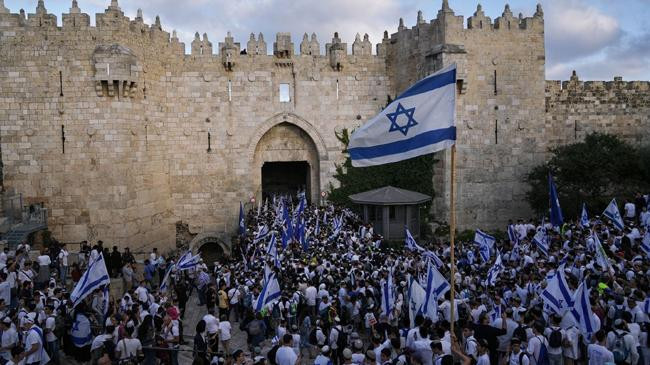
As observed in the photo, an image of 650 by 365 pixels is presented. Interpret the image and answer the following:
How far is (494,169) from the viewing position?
2525cm

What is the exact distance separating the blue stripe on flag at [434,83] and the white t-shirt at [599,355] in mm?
4440

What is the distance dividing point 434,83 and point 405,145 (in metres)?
1.01

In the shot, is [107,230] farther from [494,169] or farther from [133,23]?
[494,169]

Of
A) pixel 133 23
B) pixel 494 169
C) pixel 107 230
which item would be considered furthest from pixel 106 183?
pixel 494 169

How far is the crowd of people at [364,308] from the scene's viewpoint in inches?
360

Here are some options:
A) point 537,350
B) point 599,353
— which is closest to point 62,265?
point 537,350

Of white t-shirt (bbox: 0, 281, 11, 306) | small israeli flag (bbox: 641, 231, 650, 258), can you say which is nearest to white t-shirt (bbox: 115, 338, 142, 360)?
white t-shirt (bbox: 0, 281, 11, 306)

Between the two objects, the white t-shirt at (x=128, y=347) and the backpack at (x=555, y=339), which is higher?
the backpack at (x=555, y=339)

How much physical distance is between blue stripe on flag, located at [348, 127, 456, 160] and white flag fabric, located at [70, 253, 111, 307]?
6.09 m

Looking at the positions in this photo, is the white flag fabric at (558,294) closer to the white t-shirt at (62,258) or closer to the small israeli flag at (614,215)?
the small israeli flag at (614,215)

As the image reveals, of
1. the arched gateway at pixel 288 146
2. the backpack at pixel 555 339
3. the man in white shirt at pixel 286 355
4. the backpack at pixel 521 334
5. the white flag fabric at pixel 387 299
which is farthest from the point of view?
the arched gateway at pixel 288 146

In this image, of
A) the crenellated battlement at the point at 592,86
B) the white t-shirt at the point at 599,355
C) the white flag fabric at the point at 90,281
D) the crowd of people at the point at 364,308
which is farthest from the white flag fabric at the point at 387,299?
the crenellated battlement at the point at 592,86

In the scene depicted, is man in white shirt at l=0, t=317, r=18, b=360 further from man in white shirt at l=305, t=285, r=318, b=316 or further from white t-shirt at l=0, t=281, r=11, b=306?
man in white shirt at l=305, t=285, r=318, b=316

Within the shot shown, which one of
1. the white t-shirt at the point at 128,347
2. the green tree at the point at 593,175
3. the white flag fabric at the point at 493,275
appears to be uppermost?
the green tree at the point at 593,175
